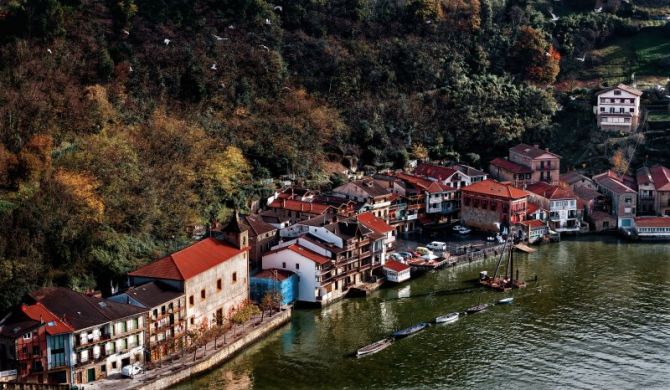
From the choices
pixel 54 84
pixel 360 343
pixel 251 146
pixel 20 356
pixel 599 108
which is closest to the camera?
pixel 20 356

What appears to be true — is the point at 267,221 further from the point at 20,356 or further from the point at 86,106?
the point at 20,356

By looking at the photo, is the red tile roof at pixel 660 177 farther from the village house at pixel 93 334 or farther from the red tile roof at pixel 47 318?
the red tile roof at pixel 47 318

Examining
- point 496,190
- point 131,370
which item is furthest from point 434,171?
point 131,370

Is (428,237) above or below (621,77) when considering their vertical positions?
below

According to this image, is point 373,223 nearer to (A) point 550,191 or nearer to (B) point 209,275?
(B) point 209,275

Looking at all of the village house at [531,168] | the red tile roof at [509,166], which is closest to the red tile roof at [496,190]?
the village house at [531,168]

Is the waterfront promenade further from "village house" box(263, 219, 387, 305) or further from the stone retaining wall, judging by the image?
"village house" box(263, 219, 387, 305)

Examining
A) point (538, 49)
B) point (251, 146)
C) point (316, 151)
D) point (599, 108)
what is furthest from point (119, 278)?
point (538, 49)
